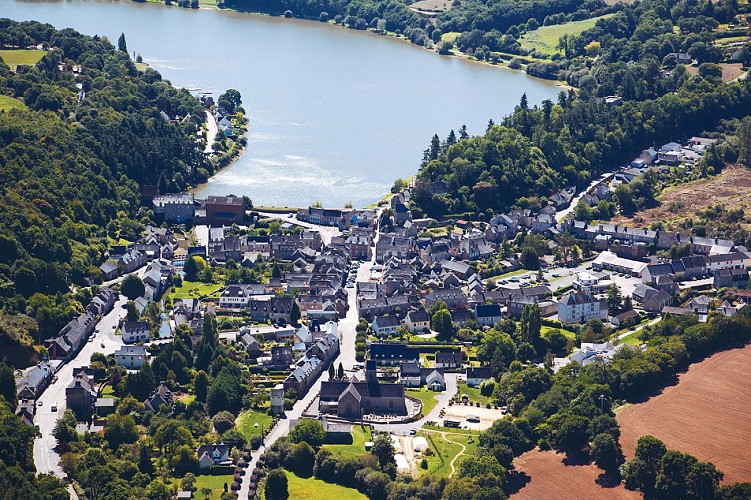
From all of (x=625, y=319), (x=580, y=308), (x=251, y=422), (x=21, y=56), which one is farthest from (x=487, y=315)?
(x=21, y=56)

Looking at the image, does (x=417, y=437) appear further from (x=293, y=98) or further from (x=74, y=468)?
(x=293, y=98)

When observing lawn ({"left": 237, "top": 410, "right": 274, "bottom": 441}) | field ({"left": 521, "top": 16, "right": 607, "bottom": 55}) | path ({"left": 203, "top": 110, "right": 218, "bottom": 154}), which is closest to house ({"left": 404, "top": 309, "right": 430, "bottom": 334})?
lawn ({"left": 237, "top": 410, "right": 274, "bottom": 441})

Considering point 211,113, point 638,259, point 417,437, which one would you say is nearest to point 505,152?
point 638,259

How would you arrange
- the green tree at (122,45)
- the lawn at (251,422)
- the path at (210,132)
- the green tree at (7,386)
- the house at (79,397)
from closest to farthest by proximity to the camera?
1. the lawn at (251,422)
2. the green tree at (7,386)
3. the house at (79,397)
4. the path at (210,132)
5. the green tree at (122,45)

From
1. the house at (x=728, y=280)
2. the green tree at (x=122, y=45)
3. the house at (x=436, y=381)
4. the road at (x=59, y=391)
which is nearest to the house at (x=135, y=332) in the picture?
the road at (x=59, y=391)

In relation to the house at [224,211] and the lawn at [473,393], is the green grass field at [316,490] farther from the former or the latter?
the house at [224,211]

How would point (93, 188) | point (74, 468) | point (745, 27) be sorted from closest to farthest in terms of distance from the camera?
point (74, 468), point (93, 188), point (745, 27)
